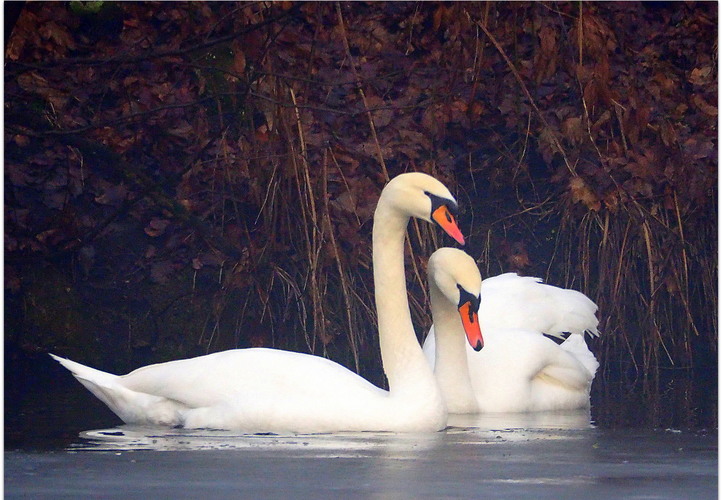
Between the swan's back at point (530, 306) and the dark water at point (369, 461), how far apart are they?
1.01 meters

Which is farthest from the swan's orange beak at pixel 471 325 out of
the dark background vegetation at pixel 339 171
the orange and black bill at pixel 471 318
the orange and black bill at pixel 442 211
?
the dark background vegetation at pixel 339 171

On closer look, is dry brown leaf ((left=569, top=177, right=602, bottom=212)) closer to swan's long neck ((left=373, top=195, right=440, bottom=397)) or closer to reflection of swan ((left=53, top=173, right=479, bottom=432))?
reflection of swan ((left=53, top=173, right=479, bottom=432))

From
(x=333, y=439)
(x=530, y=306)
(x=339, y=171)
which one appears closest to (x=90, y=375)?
(x=333, y=439)

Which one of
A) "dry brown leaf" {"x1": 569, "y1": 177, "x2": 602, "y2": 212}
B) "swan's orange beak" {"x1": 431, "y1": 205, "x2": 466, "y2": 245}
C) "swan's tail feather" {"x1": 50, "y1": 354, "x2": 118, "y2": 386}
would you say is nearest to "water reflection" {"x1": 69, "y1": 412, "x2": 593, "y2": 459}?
"swan's tail feather" {"x1": 50, "y1": 354, "x2": 118, "y2": 386}

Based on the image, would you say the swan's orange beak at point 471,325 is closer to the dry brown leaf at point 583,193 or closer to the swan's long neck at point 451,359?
the swan's long neck at point 451,359

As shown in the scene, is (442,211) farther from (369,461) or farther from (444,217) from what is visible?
(369,461)

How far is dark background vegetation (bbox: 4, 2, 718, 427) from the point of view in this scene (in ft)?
27.8

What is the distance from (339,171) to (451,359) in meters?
1.69

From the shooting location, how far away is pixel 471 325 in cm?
663

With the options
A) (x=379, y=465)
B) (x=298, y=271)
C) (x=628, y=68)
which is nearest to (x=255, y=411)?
(x=379, y=465)

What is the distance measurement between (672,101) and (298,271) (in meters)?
2.43

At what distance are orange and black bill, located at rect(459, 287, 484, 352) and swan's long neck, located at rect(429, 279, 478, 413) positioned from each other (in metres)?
0.44

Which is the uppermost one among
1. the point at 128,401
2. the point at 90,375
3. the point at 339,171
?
the point at 339,171

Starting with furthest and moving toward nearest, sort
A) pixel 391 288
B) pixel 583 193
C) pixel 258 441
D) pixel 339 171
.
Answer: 1. pixel 583 193
2. pixel 339 171
3. pixel 391 288
4. pixel 258 441
